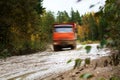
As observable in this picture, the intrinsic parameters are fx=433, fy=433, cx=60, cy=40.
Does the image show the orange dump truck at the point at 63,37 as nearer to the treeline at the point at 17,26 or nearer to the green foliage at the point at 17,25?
the treeline at the point at 17,26

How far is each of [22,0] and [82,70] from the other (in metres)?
25.8

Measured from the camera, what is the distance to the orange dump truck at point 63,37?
36.6 m

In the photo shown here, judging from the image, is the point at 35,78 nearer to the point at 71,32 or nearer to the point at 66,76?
the point at 66,76

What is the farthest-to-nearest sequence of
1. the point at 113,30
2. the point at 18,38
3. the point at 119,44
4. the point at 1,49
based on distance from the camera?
the point at 18,38
the point at 1,49
the point at 113,30
the point at 119,44

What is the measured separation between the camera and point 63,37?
3681cm

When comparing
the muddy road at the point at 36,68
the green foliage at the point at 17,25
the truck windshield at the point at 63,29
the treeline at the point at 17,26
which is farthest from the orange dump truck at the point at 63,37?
the muddy road at the point at 36,68

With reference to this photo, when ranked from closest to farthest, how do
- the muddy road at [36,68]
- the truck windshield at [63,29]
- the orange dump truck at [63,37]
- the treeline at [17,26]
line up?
the muddy road at [36,68] < the treeline at [17,26] < the orange dump truck at [63,37] < the truck windshield at [63,29]

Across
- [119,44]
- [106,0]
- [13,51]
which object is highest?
[106,0]

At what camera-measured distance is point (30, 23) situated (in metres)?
39.0

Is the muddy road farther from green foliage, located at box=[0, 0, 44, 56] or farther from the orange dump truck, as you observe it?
the orange dump truck

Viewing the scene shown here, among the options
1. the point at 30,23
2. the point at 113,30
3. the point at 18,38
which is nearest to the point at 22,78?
the point at 113,30

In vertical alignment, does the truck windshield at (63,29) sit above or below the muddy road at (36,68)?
above

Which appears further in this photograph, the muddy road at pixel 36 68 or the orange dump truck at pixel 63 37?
the orange dump truck at pixel 63 37

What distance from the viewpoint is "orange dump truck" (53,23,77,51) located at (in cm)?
3662
